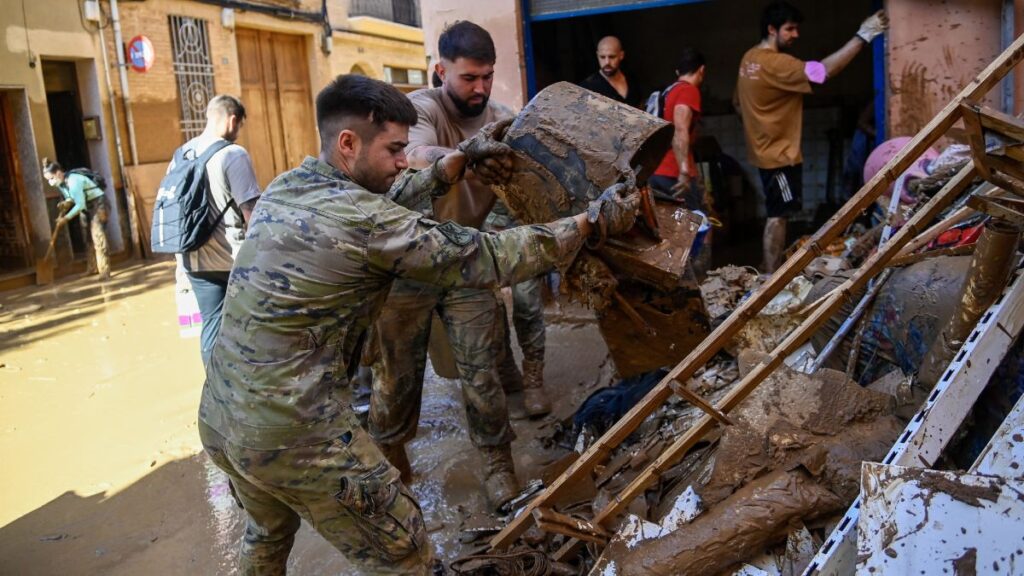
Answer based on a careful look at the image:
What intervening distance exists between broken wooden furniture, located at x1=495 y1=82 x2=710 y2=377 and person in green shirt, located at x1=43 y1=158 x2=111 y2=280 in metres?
9.13

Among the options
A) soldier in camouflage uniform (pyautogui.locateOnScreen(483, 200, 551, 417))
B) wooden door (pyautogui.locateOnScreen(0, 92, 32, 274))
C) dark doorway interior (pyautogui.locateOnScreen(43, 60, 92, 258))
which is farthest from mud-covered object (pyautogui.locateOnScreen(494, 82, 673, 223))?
dark doorway interior (pyautogui.locateOnScreen(43, 60, 92, 258))

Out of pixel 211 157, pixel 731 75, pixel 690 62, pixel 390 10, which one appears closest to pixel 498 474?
pixel 211 157

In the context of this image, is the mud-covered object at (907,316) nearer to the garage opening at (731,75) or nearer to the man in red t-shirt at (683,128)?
the man in red t-shirt at (683,128)

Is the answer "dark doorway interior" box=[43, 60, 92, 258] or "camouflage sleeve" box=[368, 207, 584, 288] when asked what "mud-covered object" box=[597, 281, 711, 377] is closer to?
"camouflage sleeve" box=[368, 207, 584, 288]

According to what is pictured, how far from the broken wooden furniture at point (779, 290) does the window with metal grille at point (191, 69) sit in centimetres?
1237

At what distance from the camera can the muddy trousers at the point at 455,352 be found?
3.63 m

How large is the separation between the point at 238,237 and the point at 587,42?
514 centimetres

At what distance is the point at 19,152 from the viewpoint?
11.3 m

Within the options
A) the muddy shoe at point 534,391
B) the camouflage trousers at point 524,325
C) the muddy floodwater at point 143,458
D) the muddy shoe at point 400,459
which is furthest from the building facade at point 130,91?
the muddy shoe at point 400,459

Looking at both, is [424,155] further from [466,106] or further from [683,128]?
[683,128]

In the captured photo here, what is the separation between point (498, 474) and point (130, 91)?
11.2m

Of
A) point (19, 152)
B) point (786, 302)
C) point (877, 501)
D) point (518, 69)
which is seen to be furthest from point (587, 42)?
point (19, 152)

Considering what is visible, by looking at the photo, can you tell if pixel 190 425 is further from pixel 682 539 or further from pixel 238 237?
pixel 682 539

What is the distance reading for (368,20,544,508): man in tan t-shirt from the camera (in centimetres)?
362
